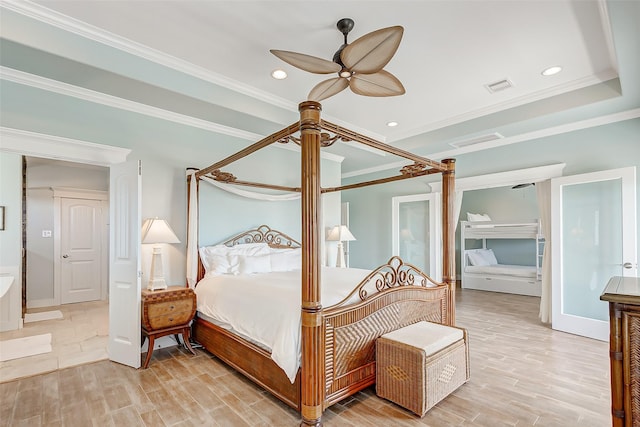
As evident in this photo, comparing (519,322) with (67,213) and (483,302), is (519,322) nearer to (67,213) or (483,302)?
(483,302)

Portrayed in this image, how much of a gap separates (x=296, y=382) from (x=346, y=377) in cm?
41

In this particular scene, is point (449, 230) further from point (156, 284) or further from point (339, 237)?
point (156, 284)

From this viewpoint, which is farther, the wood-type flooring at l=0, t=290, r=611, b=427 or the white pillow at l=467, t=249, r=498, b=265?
the white pillow at l=467, t=249, r=498, b=265

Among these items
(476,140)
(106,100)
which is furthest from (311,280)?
(476,140)

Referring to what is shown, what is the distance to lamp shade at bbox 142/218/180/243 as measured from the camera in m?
3.48

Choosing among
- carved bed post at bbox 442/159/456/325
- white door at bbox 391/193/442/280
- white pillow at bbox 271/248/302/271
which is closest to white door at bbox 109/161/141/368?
white pillow at bbox 271/248/302/271

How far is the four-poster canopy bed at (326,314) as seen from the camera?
221 centimetres

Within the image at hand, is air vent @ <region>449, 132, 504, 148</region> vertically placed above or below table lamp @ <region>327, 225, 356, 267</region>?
above

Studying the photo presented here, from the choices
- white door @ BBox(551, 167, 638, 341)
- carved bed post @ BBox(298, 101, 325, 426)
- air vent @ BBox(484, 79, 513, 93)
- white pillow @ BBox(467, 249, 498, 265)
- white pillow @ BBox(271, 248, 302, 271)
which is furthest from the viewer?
white pillow @ BBox(467, 249, 498, 265)

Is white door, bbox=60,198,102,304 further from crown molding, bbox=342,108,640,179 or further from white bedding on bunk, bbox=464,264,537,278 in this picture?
white bedding on bunk, bbox=464,264,537,278

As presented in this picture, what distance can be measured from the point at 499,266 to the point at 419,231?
3.07m

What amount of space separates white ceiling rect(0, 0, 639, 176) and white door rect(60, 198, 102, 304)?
14.0 ft

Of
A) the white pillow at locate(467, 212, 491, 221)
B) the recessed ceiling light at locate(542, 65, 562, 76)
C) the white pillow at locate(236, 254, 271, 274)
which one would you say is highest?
the recessed ceiling light at locate(542, 65, 562, 76)

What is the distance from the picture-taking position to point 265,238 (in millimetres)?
4910
